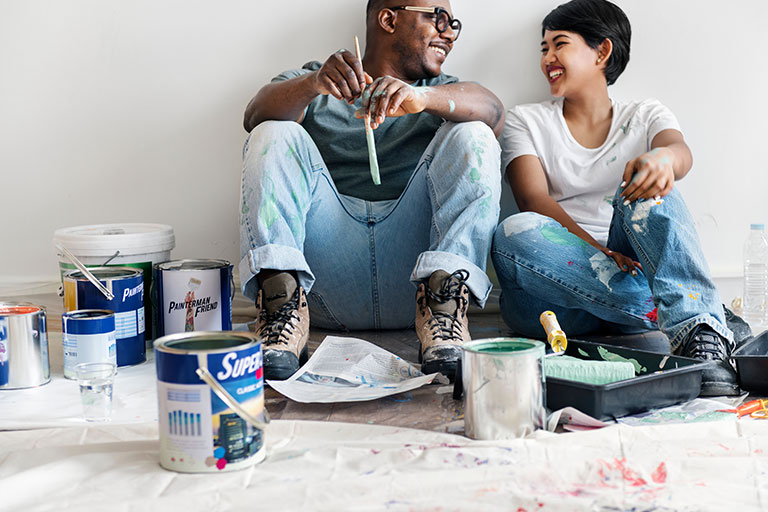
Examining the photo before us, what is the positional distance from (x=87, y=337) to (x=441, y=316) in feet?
2.14

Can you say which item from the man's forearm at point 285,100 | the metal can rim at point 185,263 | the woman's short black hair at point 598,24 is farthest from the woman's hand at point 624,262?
the metal can rim at point 185,263

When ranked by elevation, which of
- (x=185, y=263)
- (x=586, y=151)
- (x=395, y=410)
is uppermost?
(x=586, y=151)

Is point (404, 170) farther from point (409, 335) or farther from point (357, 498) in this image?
point (357, 498)

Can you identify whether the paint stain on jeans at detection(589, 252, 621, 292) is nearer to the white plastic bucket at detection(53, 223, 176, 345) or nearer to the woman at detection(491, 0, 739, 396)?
the woman at detection(491, 0, 739, 396)

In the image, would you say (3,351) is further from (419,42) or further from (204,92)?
(419,42)

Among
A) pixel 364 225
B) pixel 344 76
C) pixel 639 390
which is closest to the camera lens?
pixel 639 390

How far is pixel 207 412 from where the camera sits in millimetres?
826

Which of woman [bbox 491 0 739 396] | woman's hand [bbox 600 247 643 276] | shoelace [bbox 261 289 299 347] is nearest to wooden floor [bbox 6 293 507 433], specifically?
Result: shoelace [bbox 261 289 299 347]

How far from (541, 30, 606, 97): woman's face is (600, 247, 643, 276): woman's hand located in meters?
0.53

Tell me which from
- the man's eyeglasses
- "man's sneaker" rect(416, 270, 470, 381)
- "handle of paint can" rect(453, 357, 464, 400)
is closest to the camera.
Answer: "handle of paint can" rect(453, 357, 464, 400)

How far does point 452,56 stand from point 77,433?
4.64 ft

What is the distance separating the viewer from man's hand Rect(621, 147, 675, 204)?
4.60 ft

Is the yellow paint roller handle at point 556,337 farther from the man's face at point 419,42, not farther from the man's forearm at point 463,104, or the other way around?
the man's face at point 419,42

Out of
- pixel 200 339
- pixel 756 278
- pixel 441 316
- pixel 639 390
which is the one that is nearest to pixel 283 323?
pixel 441 316
